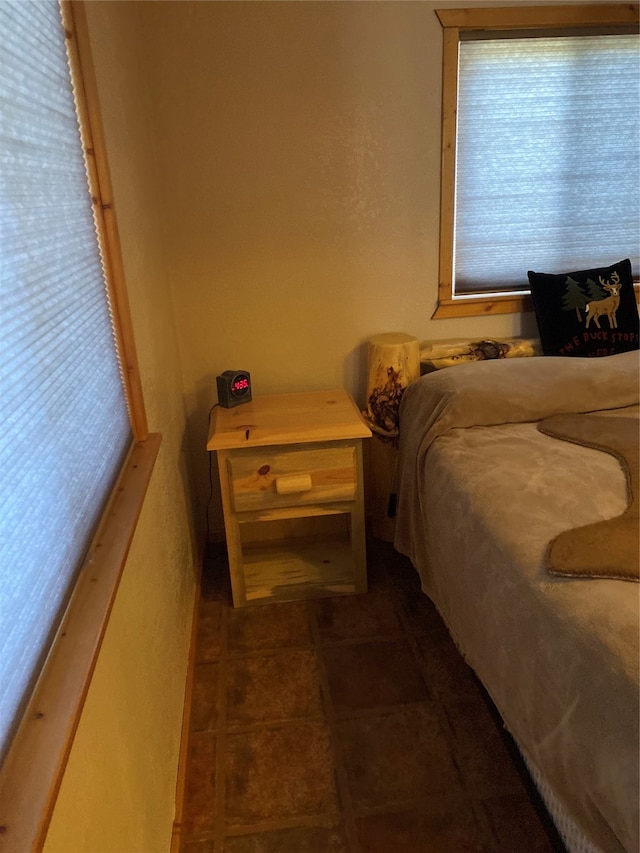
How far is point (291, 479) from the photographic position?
6.43 feet

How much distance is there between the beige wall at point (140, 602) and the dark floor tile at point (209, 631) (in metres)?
0.10

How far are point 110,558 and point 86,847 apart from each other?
1.32 ft

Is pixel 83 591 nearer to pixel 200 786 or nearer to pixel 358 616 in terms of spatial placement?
pixel 200 786

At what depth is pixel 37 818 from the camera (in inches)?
23.6

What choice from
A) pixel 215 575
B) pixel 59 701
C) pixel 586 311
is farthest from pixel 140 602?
pixel 586 311

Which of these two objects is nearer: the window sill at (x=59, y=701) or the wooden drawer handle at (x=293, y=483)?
the window sill at (x=59, y=701)

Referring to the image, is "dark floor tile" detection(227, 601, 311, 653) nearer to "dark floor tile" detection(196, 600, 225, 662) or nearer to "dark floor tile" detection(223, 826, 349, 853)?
"dark floor tile" detection(196, 600, 225, 662)

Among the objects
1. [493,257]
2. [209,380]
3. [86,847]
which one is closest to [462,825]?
[86,847]

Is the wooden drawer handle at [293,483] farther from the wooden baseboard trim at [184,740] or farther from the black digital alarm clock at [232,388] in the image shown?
the wooden baseboard trim at [184,740]

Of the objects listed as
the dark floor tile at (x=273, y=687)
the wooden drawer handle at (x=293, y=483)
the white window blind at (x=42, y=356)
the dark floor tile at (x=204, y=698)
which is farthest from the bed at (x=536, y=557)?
the white window blind at (x=42, y=356)

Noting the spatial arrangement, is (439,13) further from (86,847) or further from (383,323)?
(86,847)

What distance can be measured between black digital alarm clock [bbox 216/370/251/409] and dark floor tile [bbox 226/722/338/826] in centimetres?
107

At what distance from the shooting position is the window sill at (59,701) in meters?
0.60

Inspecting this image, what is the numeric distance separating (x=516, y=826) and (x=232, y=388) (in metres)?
1.51
